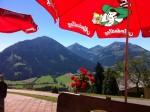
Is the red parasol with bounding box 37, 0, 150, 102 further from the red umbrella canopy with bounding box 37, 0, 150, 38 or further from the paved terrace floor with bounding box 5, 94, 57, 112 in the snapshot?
A: the paved terrace floor with bounding box 5, 94, 57, 112

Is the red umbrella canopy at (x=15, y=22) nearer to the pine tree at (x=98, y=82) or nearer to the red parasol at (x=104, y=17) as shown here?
the red parasol at (x=104, y=17)

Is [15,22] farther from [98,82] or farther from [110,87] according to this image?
[98,82]

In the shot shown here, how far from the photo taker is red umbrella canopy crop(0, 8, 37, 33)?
738 centimetres

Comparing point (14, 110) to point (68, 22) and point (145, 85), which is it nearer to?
point (68, 22)

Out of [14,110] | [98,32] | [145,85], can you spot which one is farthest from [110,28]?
[145,85]

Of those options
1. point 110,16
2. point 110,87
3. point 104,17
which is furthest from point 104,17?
point 110,87

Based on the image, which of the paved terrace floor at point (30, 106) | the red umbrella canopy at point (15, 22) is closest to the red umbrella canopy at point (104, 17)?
the red umbrella canopy at point (15, 22)

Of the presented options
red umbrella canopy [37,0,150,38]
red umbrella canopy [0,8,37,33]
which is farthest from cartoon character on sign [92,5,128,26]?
red umbrella canopy [0,8,37,33]

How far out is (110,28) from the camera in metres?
6.62

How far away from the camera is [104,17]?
6.36 meters

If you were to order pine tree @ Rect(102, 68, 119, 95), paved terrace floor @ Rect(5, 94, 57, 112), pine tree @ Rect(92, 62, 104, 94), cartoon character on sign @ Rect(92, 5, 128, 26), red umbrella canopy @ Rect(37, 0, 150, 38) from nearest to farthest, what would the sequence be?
red umbrella canopy @ Rect(37, 0, 150, 38)
cartoon character on sign @ Rect(92, 5, 128, 26)
paved terrace floor @ Rect(5, 94, 57, 112)
pine tree @ Rect(102, 68, 119, 95)
pine tree @ Rect(92, 62, 104, 94)

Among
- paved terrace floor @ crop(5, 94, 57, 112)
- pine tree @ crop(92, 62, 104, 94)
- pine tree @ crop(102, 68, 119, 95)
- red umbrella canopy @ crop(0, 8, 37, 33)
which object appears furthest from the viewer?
pine tree @ crop(92, 62, 104, 94)

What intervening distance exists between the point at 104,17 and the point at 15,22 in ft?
9.06

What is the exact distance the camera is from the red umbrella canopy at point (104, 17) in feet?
20.3
